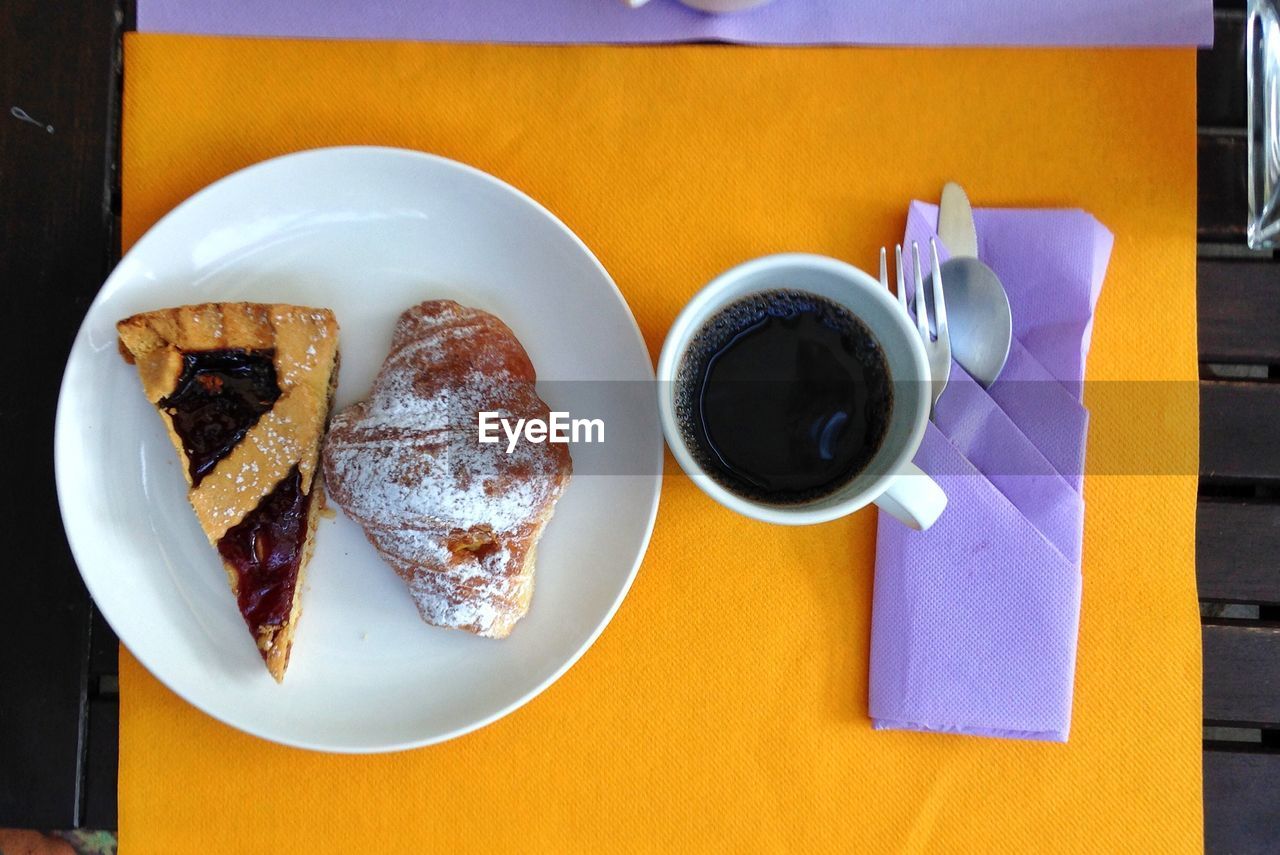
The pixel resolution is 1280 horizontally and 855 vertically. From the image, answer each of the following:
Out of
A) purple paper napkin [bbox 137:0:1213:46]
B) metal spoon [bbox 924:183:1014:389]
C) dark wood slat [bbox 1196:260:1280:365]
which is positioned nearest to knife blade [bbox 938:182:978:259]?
metal spoon [bbox 924:183:1014:389]

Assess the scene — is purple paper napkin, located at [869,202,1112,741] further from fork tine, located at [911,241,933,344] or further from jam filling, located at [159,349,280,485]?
jam filling, located at [159,349,280,485]

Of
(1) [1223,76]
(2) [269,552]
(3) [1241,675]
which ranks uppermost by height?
(1) [1223,76]

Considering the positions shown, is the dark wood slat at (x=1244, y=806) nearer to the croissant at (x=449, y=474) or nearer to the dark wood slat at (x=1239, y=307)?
the dark wood slat at (x=1239, y=307)

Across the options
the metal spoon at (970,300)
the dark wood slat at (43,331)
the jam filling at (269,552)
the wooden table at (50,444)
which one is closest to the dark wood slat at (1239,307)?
the wooden table at (50,444)

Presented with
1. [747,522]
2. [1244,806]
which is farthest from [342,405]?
[1244,806]

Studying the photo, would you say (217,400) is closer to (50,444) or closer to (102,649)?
(50,444)

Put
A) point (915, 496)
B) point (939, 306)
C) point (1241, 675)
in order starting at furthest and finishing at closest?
point (1241, 675), point (939, 306), point (915, 496)

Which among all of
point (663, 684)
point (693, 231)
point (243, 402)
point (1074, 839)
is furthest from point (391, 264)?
point (1074, 839)
